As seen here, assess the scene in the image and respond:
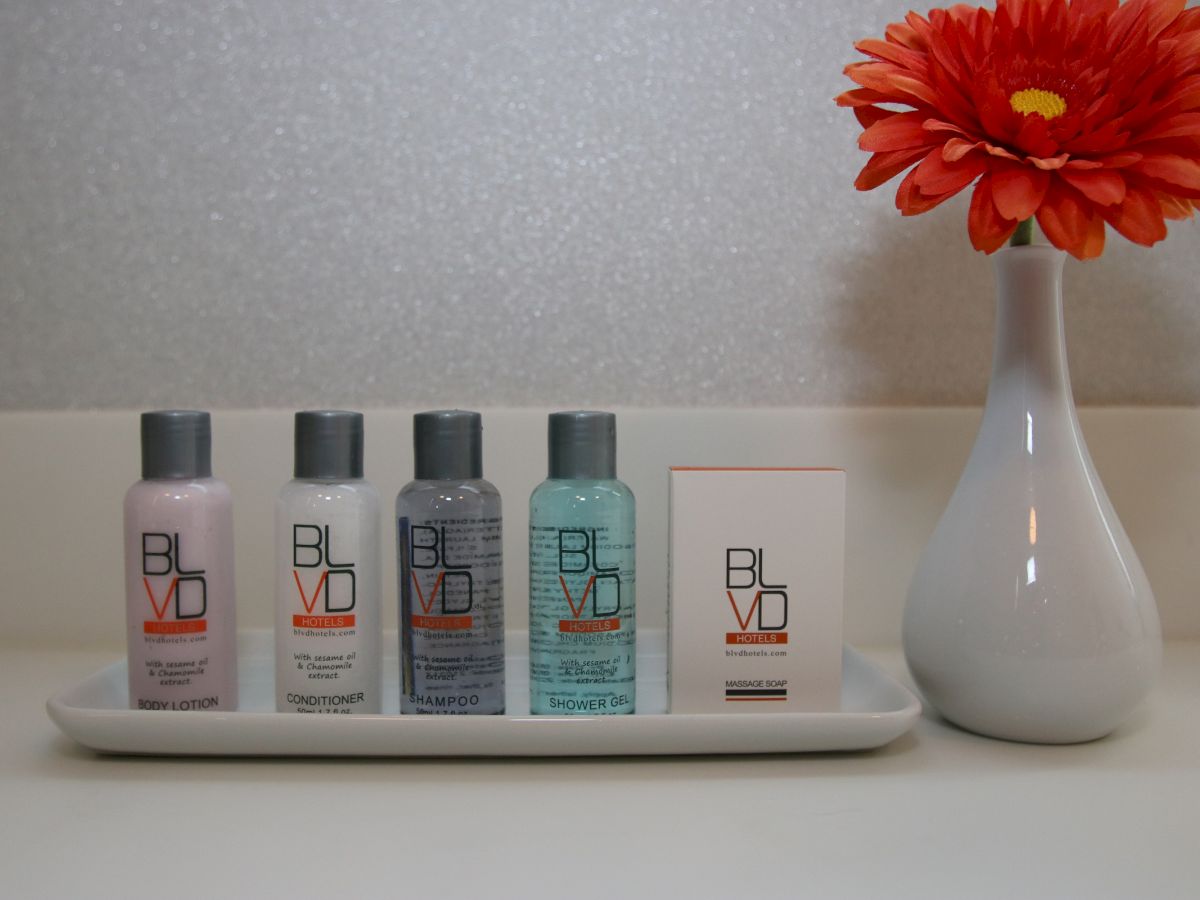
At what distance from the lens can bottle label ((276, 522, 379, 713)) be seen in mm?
499

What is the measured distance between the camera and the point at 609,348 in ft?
2.25

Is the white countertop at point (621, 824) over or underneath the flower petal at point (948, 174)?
underneath

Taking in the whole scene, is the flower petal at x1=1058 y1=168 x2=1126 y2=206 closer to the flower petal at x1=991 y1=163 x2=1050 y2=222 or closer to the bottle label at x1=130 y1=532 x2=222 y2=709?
the flower petal at x1=991 y1=163 x2=1050 y2=222

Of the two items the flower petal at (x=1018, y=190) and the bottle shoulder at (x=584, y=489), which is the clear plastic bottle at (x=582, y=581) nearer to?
the bottle shoulder at (x=584, y=489)

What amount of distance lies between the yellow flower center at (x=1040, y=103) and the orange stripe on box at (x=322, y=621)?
1.40 ft

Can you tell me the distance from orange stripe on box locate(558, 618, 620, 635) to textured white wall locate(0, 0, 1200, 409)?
0.22m

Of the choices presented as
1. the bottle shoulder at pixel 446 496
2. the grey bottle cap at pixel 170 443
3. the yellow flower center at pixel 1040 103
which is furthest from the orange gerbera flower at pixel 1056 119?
the grey bottle cap at pixel 170 443

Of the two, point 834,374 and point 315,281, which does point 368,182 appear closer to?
point 315,281

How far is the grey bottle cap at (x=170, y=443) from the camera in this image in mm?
510

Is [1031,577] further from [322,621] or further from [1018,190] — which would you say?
[322,621]

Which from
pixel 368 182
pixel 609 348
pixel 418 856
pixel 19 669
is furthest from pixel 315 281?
pixel 418 856

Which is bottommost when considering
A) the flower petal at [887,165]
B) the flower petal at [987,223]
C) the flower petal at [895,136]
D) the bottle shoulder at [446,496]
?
the bottle shoulder at [446,496]

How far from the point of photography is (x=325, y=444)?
51cm

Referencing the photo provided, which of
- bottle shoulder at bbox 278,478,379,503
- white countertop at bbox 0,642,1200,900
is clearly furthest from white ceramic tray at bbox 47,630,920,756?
bottle shoulder at bbox 278,478,379,503
